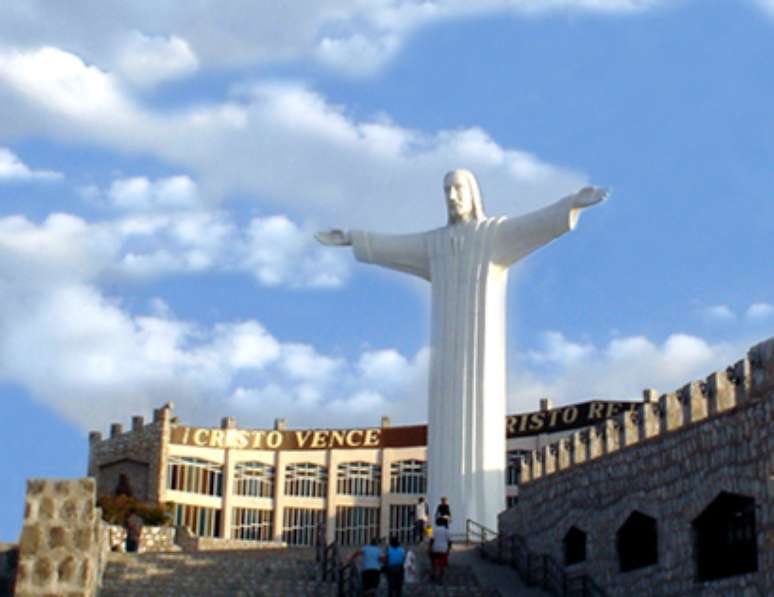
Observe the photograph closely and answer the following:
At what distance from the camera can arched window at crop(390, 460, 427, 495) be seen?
163 feet

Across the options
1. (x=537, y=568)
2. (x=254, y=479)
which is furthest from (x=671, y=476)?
(x=254, y=479)

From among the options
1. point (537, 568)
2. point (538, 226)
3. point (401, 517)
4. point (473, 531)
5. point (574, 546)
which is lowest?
point (537, 568)

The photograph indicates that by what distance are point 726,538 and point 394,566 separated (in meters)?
4.68

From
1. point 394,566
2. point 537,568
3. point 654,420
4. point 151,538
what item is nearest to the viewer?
point 394,566

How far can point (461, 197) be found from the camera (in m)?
31.7

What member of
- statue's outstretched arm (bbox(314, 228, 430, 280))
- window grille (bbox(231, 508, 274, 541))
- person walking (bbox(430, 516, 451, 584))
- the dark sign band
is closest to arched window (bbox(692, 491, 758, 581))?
person walking (bbox(430, 516, 451, 584))

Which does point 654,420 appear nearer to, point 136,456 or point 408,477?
point 408,477

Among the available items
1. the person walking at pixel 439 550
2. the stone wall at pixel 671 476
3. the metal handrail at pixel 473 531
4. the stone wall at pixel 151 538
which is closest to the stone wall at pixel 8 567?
the person walking at pixel 439 550

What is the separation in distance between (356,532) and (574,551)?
87.8ft

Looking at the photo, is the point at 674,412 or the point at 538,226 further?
the point at 538,226

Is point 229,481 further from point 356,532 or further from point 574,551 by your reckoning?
point 574,551

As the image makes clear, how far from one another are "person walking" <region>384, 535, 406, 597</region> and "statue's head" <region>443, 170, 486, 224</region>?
13636 millimetres

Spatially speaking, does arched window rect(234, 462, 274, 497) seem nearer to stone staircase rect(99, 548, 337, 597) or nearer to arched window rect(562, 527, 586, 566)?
arched window rect(562, 527, 586, 566)

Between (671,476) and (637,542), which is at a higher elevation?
(671,476)
